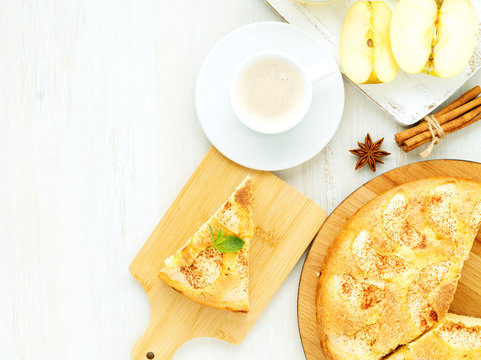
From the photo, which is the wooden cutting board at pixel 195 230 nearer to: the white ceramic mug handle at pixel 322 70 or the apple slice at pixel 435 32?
the white ceramic mug handle at pixel 322 70

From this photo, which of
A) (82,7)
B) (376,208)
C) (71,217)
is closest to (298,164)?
(376,208)

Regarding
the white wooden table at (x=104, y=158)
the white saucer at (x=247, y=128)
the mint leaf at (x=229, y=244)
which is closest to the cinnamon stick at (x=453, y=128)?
the white wooden table at (x=104, y=158)

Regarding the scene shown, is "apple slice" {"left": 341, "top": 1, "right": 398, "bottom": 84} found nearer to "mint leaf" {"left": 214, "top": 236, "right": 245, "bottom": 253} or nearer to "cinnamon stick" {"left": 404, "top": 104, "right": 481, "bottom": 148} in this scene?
"cinnamon stick" {"left": 404, "top": 104, "right": 481, "bottom": 148}

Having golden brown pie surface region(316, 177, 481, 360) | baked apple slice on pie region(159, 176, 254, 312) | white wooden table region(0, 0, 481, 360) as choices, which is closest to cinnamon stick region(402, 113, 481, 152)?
white wooden table region(0, 0, 481, 360)

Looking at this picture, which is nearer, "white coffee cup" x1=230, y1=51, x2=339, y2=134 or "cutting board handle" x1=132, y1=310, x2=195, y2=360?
"white coffee cup" x1=230, y1=51, x2=339, y2=134

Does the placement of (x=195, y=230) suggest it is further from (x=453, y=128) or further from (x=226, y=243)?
(x=453, y=128)

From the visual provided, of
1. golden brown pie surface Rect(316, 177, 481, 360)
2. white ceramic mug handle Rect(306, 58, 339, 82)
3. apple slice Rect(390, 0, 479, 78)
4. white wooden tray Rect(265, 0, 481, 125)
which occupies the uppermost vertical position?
apple slice Rect(390, 0, 479, 78)

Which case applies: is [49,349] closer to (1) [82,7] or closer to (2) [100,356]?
(2) [100,356]
